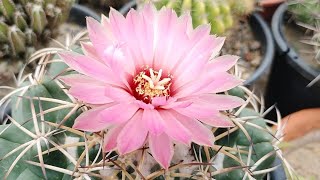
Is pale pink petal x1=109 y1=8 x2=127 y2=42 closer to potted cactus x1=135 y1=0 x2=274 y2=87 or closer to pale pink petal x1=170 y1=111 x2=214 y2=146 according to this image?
pale pink petal x1=170 y1=111 x2=214 y2=146

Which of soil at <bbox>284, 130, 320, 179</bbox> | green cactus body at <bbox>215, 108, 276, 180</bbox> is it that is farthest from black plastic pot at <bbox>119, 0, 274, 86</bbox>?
green cactus body at <bbox>215, 108, 276, 180</bbox>

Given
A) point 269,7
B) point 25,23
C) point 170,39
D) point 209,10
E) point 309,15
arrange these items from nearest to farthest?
point 170,39, point 25,23, point 209,10, point 309,15, point 269,7

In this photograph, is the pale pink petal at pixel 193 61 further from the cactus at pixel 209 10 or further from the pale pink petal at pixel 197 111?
the cactus at pixel 209 10

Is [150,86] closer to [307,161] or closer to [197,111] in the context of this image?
[197,111]

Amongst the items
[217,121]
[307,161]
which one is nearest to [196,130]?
[217,121]

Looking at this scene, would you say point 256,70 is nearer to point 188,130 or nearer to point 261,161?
point 261,161

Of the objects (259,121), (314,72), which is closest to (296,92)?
(314,72)
